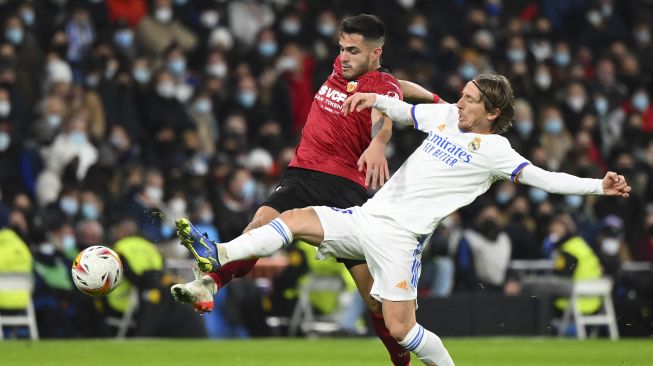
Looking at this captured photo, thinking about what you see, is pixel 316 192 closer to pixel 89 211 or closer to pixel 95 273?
pixel 95 273

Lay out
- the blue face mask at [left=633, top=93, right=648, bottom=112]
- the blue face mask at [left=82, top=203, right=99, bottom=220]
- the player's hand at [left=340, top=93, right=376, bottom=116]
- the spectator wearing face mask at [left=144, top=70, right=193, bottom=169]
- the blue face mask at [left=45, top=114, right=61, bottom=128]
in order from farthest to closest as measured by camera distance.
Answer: the blue face mask at [left=633, top=93, right=648, bottom=112]
the spectator wearing face mask at [left=144, top=70, right=193, bottom=169]
the blue face mask at [left=45, top=114, right=61, bottom=128]
the blue face mask at [left=82, top=203, right=99, bottom=220]
the player's hand at [left=340, top=93, right=376, bottom=116]

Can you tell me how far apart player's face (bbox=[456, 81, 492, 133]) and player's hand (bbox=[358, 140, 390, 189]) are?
22.5 inches

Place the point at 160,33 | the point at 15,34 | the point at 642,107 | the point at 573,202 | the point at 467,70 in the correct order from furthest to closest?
the point at 642,107 → the point at 467,70 → the point at 573,202 → the point at 160,33 → the point at 15,34

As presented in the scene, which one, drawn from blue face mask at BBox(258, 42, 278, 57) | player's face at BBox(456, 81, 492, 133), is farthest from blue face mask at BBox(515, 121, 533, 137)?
player's face at BBox(456, 81, 492, 133)

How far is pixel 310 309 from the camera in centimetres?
1831

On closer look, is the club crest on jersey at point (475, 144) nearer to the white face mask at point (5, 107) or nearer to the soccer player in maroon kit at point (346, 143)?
the soccer player in maroon kit at point (346, 143)

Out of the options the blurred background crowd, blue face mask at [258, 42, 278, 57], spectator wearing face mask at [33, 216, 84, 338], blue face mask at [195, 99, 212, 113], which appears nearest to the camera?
spectator wearing face mask at [33, 216, 84, 338]

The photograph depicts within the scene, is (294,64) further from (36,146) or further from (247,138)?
(36,146)

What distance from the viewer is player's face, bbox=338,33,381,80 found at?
397 inches

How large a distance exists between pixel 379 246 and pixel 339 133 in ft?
3.95

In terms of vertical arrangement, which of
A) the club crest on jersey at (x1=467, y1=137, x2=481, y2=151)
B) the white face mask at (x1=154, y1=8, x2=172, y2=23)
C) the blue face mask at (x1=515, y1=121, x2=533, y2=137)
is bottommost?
the club crest on jersey at (x1=467, y1=137, x2=481, y2=151)

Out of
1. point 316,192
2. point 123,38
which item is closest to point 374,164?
point 316,192

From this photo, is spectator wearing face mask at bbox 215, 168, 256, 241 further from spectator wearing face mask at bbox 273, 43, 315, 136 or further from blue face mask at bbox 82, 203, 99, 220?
spectator wearing face mask at bbox 273, 43, 315, 136

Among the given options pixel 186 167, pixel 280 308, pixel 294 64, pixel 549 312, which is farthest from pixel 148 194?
pixel 549 312
